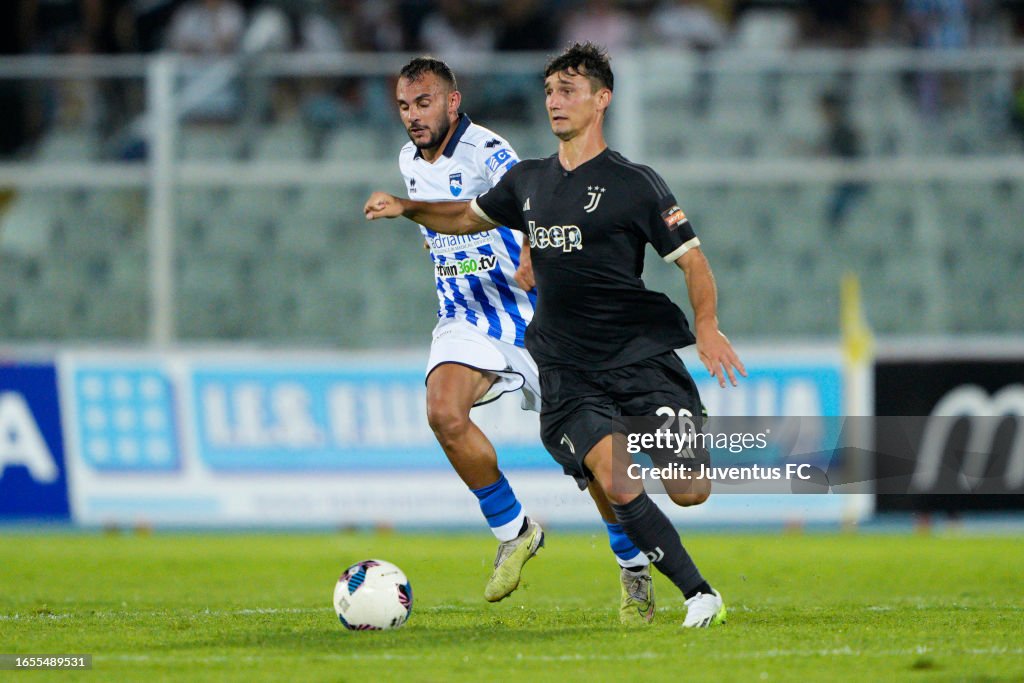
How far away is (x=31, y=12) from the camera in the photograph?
1648cm

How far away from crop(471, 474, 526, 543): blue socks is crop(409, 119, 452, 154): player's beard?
1.69 metres

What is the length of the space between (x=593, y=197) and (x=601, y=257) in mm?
255

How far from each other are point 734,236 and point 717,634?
26.0ft

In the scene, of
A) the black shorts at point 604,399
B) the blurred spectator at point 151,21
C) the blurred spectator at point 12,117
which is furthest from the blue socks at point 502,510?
the blurred spectator at point 151,21

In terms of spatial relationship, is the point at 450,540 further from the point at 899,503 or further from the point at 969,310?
the point at 969,310

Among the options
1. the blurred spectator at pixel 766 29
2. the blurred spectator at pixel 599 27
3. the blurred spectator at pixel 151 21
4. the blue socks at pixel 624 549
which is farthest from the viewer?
the blurred spectator at pixel 151 21

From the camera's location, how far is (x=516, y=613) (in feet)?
24.0

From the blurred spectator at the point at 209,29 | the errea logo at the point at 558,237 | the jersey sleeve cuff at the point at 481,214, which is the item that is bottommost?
the errea logo at the point at 558,237

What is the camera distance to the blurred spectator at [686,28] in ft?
51.2

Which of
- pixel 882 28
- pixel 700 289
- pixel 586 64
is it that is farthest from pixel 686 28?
pixel 700 289

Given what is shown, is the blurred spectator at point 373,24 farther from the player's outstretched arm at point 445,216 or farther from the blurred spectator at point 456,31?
the player's outstretched arm at point 445,216

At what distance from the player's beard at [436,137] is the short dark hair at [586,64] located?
3.85ft

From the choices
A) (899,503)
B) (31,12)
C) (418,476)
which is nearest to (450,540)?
(418,476)

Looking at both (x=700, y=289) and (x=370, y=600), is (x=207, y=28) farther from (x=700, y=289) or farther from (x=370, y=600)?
(x=700, y=289)
